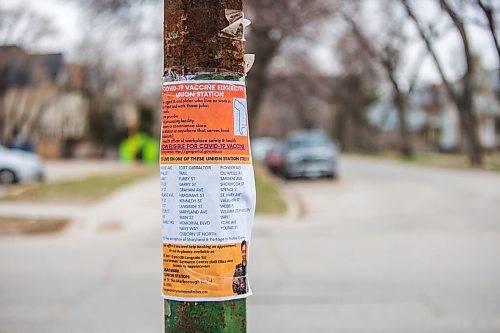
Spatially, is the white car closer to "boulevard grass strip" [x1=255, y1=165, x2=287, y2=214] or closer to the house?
"boulevard grass strip" [x1=255, y1=165, x2=287, y2=214]

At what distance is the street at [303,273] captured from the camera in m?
7.23

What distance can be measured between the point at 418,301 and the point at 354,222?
7814 mm

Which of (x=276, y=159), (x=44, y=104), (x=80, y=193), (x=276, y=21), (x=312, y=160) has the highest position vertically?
(x=44, y=104)

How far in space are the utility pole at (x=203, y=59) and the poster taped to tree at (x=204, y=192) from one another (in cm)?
2

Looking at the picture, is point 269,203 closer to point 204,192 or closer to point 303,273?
point 303,273

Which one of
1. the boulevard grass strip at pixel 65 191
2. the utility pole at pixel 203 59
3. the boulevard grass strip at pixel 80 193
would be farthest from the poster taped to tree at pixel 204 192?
the boulevard grass strip at pixel 65 191

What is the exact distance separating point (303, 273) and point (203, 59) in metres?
6.85

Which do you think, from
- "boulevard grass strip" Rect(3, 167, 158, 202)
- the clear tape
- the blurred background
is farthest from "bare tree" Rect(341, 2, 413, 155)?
the clear tape

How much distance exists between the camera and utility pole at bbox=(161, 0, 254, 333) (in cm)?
291

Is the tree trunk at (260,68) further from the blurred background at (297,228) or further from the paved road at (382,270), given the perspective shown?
the paved road at (382,270)

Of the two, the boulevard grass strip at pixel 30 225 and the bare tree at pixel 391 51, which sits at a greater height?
the bare tree at pixel 391 51

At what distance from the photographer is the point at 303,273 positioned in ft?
31.3

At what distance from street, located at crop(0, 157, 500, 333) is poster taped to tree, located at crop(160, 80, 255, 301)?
4.08 metres

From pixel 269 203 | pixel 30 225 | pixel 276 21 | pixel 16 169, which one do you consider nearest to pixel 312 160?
pixel 276 21
